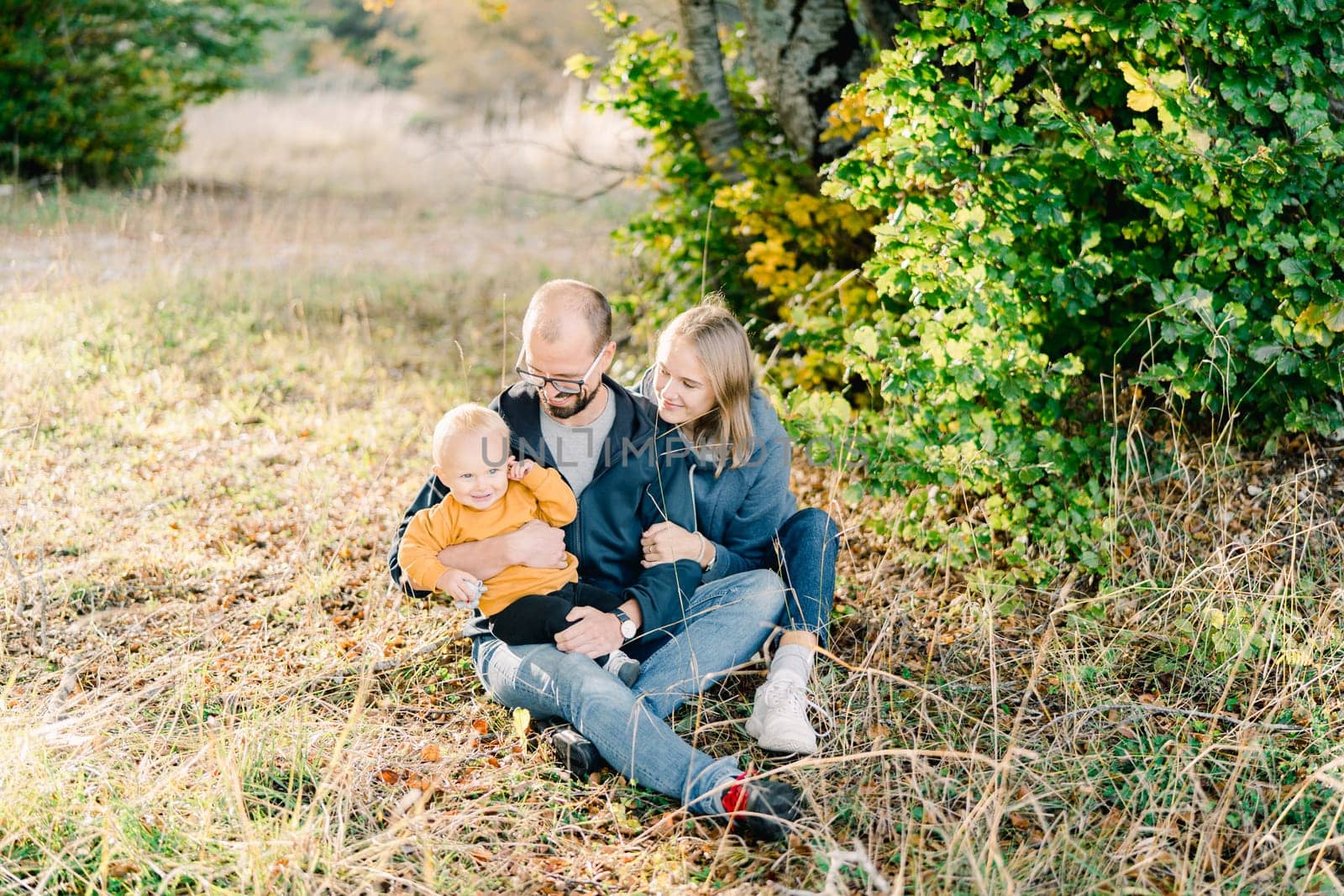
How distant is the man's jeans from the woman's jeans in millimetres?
66

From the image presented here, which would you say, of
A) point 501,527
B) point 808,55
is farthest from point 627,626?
point 808,55

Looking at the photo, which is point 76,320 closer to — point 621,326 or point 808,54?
point 621,326

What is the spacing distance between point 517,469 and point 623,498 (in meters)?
0.32

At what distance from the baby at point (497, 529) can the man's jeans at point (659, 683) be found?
0.27 ft

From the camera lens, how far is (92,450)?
492 cm

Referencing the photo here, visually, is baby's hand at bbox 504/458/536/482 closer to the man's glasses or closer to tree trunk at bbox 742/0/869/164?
the man's glasses

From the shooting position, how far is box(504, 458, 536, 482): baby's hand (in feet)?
9.49

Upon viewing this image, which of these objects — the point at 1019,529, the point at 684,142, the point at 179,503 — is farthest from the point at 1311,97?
the point at 179,503

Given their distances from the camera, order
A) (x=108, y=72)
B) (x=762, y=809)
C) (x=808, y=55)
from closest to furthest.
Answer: (x=762, y=809), (x=808, y=55), (x=108, y=72)

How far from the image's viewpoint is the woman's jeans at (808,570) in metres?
3.13

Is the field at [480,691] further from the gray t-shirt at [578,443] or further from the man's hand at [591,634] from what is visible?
the gray t-shirt at [578,443]

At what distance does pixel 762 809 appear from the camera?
2.43 m

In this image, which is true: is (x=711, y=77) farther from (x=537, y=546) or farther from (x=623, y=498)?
(x=537, y=546)

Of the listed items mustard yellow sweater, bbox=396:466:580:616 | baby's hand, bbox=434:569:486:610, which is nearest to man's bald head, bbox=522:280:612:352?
mustard yellow sweater, bbox=396:466:580:616
